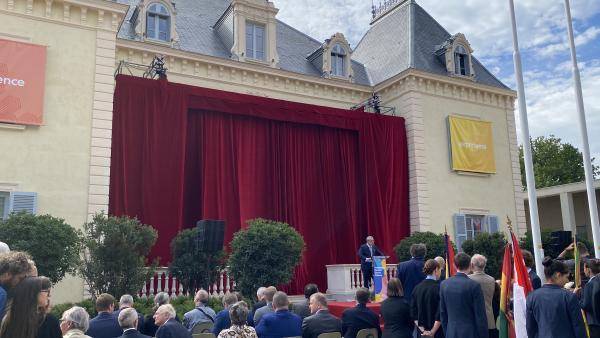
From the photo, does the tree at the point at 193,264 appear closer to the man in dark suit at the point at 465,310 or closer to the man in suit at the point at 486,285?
the man in suit at the point at 486,285

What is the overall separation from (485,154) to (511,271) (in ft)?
48.4

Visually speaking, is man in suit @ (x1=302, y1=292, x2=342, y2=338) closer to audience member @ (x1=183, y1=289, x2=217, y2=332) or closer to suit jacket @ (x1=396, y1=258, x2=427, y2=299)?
audience member @ (x1=183, y1=289, x2=217, y2=332)

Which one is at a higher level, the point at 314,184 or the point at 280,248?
the point at 314,184

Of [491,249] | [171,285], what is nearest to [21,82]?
[171,285]

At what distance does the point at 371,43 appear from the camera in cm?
2416

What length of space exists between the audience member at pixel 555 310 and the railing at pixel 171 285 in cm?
865

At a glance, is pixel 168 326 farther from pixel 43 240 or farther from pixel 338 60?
pixel 338 60

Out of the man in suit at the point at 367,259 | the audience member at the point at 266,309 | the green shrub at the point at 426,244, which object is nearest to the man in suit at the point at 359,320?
the audience member at the point at 266,309

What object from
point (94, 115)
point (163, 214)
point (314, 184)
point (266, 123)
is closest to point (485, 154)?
point (314, 184)

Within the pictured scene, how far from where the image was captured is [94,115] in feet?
45.0

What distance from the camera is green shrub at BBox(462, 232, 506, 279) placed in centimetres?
1638

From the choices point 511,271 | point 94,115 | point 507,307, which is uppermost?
point 94,115

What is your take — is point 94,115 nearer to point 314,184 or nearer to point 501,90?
point 314,184

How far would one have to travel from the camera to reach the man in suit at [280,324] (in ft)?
20.3
